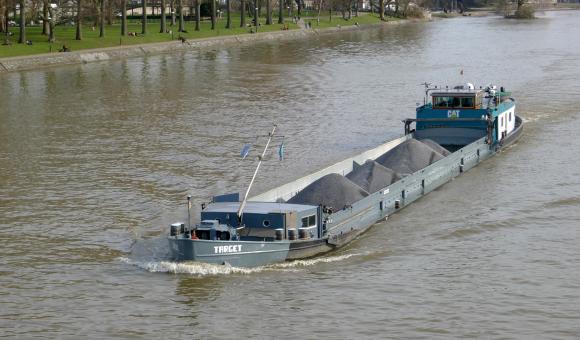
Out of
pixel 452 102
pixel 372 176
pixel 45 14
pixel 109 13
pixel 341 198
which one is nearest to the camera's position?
pixel 341 198

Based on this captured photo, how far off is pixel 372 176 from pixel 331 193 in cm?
343

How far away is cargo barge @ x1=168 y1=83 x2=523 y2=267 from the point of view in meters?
28.9

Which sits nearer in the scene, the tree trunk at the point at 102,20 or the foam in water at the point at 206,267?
the foam in water at the point at 206,267

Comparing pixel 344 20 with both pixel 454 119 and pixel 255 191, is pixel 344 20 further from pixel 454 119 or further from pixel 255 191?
pixel 255 191

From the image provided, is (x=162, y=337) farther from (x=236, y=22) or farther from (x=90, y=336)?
(x=236, y=22)

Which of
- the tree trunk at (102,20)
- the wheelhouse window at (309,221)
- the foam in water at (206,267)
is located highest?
the tree trunk at (102,20)

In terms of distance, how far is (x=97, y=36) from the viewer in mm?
107125

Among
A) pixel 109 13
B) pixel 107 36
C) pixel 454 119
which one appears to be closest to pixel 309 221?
pixel 454 119

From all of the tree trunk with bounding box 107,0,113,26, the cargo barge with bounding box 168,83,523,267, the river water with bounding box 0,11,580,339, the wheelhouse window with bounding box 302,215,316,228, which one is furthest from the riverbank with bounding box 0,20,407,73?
the wheelhouse window with bounding box 302,215,316,228

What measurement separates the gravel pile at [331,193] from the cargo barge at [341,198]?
0.03 meters

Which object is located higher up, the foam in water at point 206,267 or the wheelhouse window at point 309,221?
the wheelhouse window at point 309,221

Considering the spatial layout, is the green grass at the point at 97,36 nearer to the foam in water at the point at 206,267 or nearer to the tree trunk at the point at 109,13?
the tree trunk at the point at 109,13

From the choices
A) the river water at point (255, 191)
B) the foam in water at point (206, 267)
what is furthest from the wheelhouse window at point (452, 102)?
the foam in water at point (206, 267)

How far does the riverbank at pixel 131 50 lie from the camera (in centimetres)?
8629
